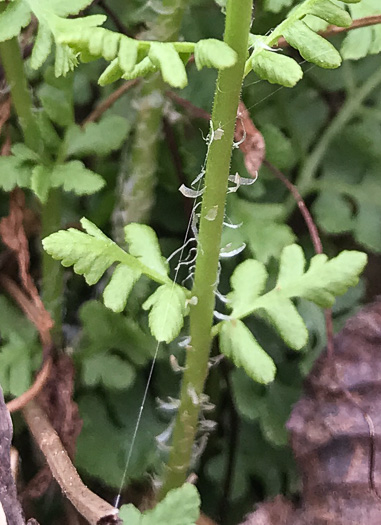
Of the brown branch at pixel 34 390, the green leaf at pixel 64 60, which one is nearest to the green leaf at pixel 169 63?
the green leaf at pixel 64 60

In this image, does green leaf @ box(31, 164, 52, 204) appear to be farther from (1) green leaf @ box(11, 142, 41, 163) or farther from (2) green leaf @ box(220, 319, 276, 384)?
(2) green leaf @ box(220, 319, 276, 384)

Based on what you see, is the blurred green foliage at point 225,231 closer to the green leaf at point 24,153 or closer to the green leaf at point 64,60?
the green leaf at point 24,153

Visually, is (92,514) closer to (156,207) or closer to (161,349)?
(161,349)

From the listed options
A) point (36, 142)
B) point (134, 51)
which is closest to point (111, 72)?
point (134, 51)

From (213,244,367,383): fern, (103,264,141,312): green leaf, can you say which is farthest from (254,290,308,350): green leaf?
(103,264,141,312): green leaf

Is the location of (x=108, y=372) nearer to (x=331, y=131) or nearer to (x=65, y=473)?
(x=65, y=473)

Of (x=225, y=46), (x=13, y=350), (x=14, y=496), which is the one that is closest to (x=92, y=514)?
(x=14, y=496)
